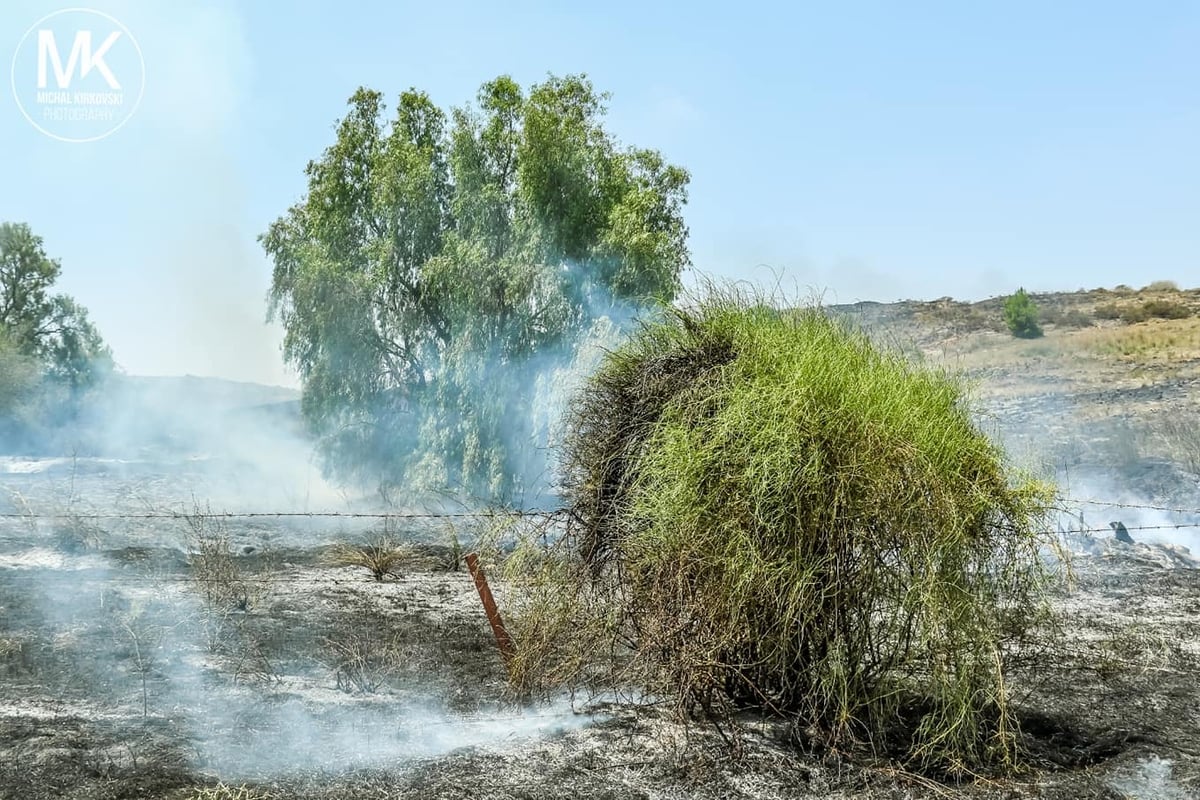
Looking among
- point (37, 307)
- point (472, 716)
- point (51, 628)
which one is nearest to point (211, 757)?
point (472, 716)

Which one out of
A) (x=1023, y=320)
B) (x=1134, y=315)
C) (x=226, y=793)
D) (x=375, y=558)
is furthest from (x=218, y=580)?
(x=1134, y=315)

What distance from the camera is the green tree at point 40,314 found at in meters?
36.2

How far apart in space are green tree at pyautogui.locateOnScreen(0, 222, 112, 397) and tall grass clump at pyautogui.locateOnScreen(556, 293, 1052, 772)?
35.1 m

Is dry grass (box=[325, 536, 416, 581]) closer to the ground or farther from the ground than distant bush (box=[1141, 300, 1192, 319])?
closer to the ground

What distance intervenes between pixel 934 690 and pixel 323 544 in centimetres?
1104

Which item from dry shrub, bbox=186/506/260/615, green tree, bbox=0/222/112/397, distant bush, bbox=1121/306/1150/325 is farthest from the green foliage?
distant bush, bbox=1121/306/1150/325

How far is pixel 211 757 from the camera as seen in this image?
18.1 ft

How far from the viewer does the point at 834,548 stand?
17.5ft

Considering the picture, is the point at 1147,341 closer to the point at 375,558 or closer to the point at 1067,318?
the point at 1067,318

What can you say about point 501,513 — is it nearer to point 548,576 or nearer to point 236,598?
point 548,576

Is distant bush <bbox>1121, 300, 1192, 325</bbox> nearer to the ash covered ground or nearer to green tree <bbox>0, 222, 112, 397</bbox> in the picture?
the ash covered ground

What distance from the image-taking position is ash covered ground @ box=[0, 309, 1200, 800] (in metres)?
5.27

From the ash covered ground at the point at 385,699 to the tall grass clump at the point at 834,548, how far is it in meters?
0.33

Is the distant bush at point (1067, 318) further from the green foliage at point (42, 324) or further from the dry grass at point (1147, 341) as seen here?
the green foliage at point (42, 324)
